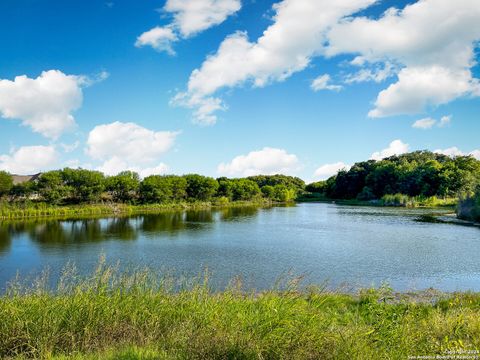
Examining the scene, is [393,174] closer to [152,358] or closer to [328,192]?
[328,192]

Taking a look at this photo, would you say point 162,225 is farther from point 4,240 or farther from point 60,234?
point 4,240

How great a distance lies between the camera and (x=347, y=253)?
22844 mm

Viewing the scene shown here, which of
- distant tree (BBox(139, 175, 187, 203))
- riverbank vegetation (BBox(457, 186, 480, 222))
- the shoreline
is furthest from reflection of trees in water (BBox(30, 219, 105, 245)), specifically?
riverbank vegetation (BBox(457, 186, 480, 222))

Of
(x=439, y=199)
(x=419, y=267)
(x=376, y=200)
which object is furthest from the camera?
(x=376, y=200)

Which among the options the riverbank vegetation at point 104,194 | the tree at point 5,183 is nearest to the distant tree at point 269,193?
the riverbank vegetation at point 104,194

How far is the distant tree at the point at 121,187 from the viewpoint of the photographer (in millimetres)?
70500

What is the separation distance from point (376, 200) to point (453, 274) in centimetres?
8172

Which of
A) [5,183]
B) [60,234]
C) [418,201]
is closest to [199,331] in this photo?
[60,234]

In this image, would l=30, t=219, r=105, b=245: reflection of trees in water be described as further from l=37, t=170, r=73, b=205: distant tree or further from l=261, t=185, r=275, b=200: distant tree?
l=261, t=185, r=275, b=200: distant tree

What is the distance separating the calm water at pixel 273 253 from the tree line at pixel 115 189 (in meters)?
27.9

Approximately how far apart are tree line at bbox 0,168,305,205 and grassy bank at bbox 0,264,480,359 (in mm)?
A: 59236

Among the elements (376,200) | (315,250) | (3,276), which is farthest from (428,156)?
(3,276)

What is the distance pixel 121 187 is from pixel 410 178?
70325 mm

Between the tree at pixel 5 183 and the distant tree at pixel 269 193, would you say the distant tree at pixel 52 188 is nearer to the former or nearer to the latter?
the tree at pixel 5 183
